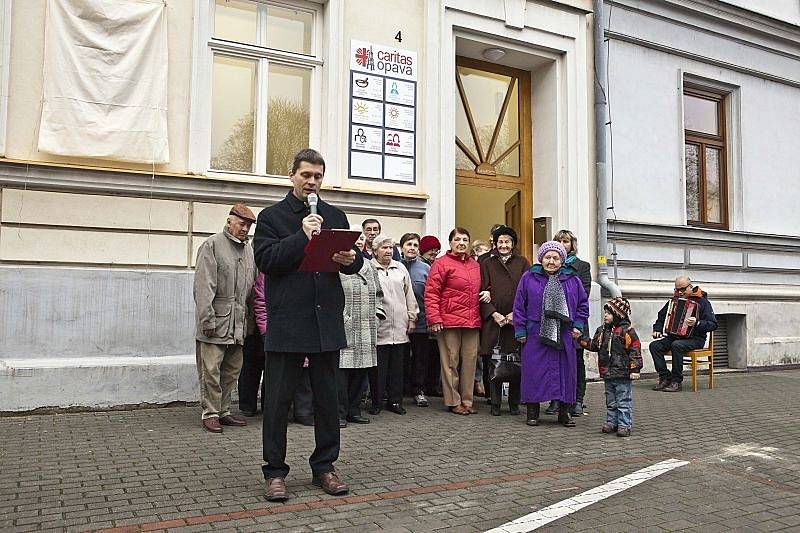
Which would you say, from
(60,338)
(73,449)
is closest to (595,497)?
(73,449)

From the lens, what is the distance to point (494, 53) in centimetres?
1084

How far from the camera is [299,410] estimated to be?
6797mm

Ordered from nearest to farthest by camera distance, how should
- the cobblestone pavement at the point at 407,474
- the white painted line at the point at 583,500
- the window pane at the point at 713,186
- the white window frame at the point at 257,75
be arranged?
the white painted line at the point at 583,500 → the cobblestone pavement at the point at 407,474 → the white window frame at the point at 257,75 → the window pane at the point at 713,186

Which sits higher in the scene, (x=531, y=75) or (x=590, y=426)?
(x=531, y=75)

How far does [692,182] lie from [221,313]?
945 centimetres

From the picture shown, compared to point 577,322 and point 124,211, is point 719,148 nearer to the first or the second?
point 577,322

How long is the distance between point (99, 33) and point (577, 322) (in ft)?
19.1

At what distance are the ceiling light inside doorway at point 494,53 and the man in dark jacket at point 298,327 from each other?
22.9 ft

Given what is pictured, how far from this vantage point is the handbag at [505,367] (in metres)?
7.41

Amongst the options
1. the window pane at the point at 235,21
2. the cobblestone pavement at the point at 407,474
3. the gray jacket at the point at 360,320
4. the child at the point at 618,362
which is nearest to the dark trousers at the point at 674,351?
the cobblestone pavement at the point at 407,474

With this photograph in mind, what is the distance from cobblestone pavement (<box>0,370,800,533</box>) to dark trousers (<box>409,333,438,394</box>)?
0.55m

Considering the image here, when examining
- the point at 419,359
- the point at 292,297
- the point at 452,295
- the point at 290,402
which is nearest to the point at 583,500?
the point at 290,402

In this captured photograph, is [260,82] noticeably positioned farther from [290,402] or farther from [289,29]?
[290,402]

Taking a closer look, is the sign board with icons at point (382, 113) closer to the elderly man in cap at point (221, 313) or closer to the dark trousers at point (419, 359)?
the dark trousers at point (419, 359)
